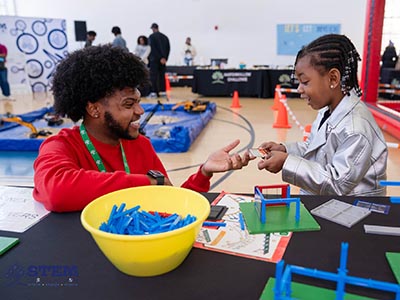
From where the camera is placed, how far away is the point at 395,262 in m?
0.76

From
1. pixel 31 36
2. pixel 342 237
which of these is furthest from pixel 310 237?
pixel 31 36

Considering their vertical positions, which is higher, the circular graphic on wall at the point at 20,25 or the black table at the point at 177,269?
the circular graphic on wall at the point at 20,25

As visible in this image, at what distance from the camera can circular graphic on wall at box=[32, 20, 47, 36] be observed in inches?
361

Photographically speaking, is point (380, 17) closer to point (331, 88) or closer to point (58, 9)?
point (331, 88)

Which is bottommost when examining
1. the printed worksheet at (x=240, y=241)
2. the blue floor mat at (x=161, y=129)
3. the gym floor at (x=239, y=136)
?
the gym floor at (x=239, y=136)

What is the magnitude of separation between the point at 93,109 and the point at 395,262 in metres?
1.10

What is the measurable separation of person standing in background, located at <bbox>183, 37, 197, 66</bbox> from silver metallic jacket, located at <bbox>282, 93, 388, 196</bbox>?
10.0 metres

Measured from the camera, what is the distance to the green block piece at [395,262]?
28.4 inches

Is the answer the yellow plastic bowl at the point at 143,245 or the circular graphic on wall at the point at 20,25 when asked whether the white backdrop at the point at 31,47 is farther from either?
the yellow plastic bowl at the point at 143,245

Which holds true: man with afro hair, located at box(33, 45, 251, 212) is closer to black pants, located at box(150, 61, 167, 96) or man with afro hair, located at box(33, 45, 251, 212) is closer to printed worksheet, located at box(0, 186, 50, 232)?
printed worksheet, located at box(0, 186, 50, 232)

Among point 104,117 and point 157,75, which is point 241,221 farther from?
A: point 157,75

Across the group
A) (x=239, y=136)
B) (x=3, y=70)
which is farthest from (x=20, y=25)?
(x=239, y=136)

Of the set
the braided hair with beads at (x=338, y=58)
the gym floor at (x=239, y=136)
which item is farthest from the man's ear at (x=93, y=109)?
the gym floor at (x=239, y=136)

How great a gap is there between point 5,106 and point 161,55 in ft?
11.5
